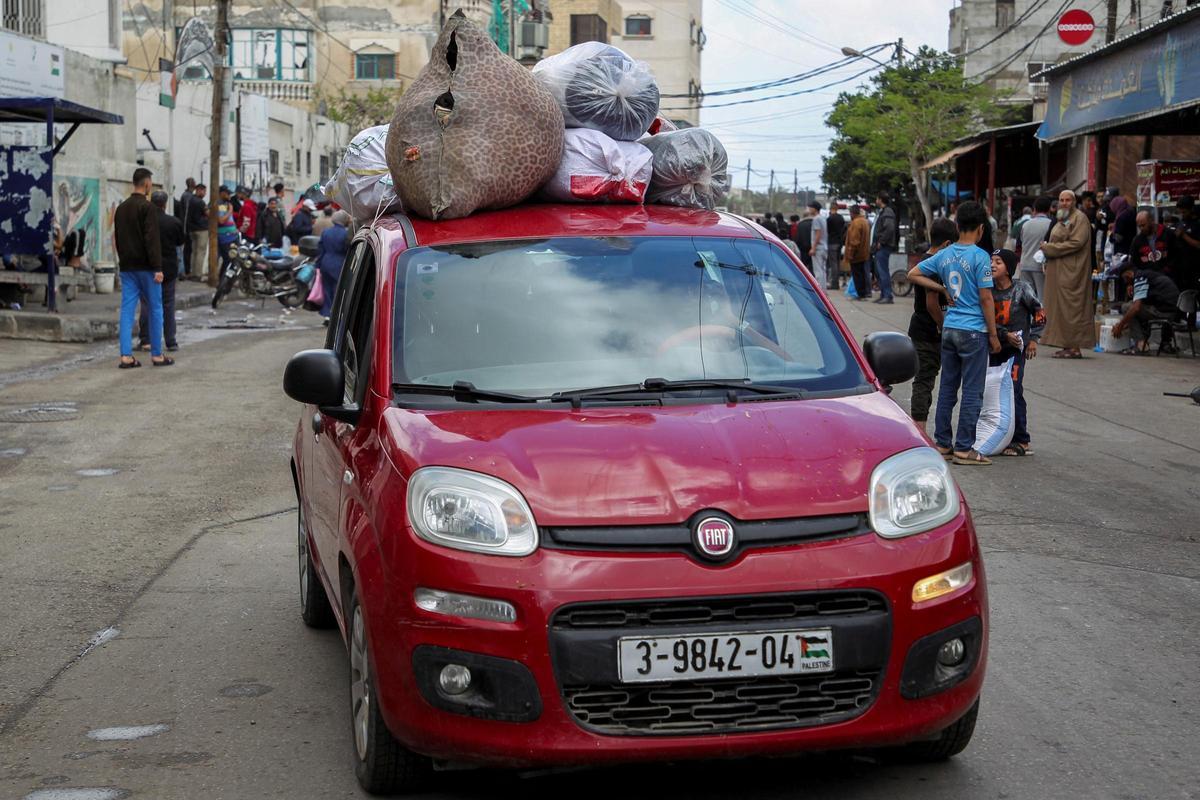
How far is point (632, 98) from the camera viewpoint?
6297mm

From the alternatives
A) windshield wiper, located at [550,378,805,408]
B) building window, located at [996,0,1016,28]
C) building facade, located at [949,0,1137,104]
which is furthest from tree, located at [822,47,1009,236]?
windshield wiper, located at [550,378,805,408]

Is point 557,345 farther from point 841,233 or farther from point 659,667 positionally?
point 841,233

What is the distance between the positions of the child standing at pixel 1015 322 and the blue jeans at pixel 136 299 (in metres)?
9.24

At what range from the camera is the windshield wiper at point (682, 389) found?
14.7 ft

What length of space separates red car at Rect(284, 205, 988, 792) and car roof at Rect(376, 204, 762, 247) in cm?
62

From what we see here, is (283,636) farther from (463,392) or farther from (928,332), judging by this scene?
(928,332)

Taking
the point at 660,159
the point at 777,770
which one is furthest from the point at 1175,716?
the point at 660,159

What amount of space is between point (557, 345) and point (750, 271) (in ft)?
2.71

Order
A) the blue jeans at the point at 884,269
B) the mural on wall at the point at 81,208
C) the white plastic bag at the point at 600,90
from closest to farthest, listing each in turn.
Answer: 1. the white plastic bag at the point at 600,90
2. the mural on wall at the point at 81,208
3. the blue jeans at the point at 884,269

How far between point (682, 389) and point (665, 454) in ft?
1.79

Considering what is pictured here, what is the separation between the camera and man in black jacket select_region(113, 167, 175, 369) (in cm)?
1572

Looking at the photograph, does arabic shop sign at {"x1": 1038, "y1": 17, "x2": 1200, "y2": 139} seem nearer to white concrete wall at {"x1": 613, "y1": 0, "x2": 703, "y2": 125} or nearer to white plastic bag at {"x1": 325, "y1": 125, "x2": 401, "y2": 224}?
white plastic bag at {"x1": 325, "y1": 125, "x2": 401, "y2": 224}

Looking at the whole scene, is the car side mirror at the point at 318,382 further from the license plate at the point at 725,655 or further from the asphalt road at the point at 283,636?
the license plate at the point at 725,655

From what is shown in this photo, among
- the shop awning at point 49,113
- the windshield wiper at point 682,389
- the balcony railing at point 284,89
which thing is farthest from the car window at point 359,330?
the balcony railing at point 284,89
